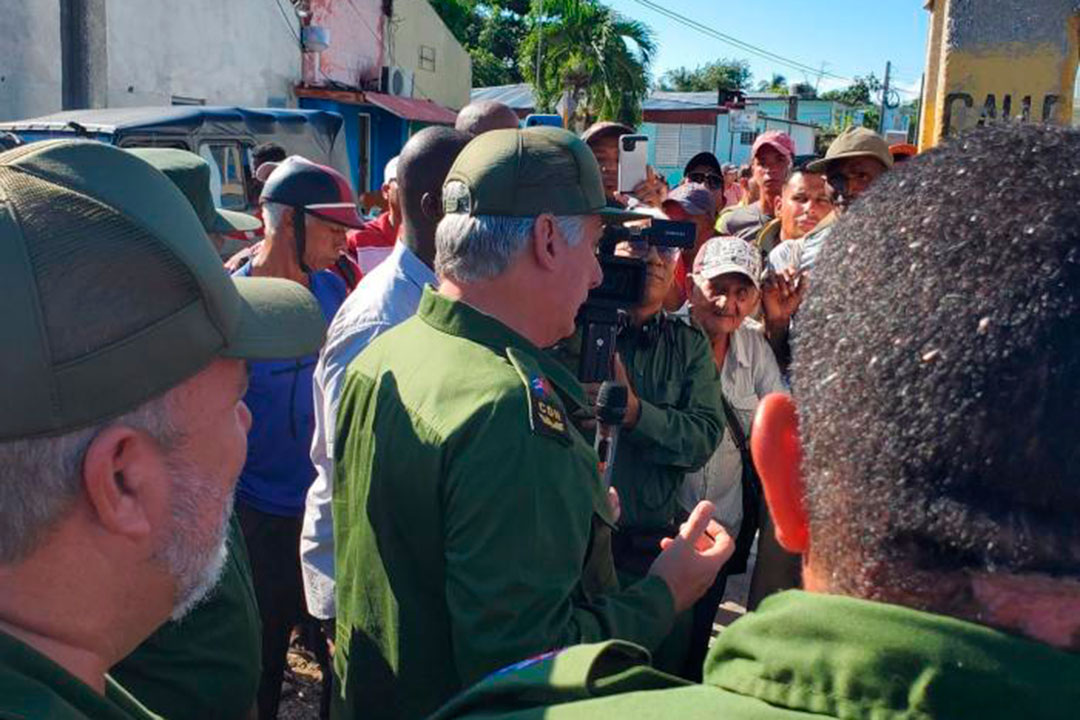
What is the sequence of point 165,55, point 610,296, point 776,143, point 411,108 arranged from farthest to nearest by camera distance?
point 411,108 < point 165,55 < point 776,143 < point 610,296

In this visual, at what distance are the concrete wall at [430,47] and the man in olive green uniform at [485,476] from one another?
20.5 meters

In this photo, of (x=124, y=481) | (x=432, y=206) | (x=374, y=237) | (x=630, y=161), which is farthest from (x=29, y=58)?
(x=124, y=481)

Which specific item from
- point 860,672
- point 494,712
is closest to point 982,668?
point 860,672

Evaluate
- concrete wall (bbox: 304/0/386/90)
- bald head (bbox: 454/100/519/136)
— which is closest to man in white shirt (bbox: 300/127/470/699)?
bald head (bbox: 454/100/519/136)

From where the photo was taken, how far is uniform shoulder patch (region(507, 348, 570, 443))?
1.70 metres

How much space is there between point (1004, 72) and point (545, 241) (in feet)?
8.07

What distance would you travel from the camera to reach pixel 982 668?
737 millimetres

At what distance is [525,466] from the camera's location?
1668 mm

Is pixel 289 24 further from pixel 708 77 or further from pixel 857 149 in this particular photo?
pixel 708 77

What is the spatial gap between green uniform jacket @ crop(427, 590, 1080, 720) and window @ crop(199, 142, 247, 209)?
7.76m

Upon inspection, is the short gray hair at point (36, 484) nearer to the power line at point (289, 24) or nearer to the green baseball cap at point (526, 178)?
the green baseball cap at point (526, 178)

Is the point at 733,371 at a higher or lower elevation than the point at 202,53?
lower

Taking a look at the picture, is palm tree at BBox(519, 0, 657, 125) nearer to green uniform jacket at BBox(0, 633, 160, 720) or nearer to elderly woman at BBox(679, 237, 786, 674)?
elderly woman at BBox(679, 237, 786, 674)

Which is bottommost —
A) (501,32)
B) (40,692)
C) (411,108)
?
(40,692)
